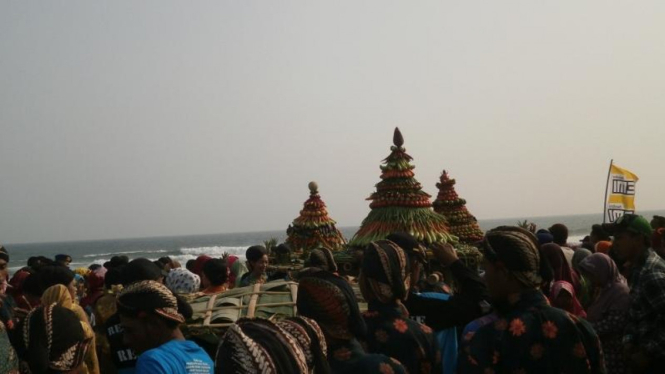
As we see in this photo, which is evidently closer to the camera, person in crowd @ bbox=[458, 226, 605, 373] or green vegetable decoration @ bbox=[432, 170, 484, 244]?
person in crowd @ bbox=[458, 226, 605, 373]

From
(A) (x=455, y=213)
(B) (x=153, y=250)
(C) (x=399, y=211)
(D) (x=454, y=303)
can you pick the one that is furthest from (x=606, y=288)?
(B) (x=153, y=250)

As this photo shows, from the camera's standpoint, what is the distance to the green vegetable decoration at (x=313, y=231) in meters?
13.3

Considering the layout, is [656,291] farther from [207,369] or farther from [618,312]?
[207,369]

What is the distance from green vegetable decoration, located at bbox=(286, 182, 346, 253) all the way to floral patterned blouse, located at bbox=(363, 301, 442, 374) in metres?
9.30

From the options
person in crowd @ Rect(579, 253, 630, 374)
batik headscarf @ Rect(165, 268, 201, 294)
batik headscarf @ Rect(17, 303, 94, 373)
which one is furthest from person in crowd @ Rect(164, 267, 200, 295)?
person in crowd @ Rect(579, 253, 630, 374)

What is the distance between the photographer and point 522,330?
3.03 metres

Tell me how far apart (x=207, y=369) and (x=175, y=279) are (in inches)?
132

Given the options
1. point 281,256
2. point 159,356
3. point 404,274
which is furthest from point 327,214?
point 159,356

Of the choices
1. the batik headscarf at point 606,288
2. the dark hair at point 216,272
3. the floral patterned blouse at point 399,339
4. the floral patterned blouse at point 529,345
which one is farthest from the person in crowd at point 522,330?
the dark hair at point 216,272

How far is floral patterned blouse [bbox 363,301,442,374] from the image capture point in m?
3.61

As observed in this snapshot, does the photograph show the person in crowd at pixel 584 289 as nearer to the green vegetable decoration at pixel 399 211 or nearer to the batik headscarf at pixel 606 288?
the batik headscarf at pixel 606 288

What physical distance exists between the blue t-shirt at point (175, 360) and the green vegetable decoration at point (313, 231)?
32.6 feet

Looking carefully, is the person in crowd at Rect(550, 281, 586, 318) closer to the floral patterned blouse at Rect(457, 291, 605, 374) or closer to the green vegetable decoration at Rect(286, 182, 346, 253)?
the floral patterned blouse at Rect(457, 291, 605, 374)

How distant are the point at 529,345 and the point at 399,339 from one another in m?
0.82
